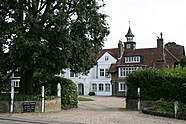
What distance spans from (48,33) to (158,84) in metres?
10.2

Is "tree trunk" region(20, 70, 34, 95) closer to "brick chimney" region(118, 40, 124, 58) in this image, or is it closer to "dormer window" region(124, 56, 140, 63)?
"dormer window" region(124, 56, 140, 63)

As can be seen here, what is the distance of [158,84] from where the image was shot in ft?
89.0

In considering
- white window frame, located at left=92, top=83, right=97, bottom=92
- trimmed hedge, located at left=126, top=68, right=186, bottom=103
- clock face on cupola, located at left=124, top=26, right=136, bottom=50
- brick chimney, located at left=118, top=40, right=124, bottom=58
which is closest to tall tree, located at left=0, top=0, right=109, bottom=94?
trimmed hedge, located at left=126, top=68, right=186, bottom=103

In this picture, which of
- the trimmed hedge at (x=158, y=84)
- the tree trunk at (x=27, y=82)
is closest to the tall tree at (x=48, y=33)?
the tree trunk at (x=27, y=82)

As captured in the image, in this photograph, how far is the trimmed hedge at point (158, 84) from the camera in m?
25.6

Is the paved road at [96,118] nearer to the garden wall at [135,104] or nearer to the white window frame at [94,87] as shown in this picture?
the garden wall at [135,104]

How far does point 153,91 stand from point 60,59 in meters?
8.55

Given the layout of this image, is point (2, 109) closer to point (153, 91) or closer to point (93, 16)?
point (93, 16)

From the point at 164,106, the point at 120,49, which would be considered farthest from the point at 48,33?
the point at 120,49

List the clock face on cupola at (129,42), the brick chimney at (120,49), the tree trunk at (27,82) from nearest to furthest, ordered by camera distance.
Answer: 1. the tree trunk at (27,82)
2. the brick chimney at (120,49)
3. the clock face on cupola at (129,42)

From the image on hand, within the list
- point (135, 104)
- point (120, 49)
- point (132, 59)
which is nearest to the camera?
point (135, 104)

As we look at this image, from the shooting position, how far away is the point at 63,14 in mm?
23141

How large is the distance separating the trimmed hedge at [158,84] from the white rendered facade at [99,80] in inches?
1525

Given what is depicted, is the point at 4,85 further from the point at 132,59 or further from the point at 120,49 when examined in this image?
the point at 120,49
